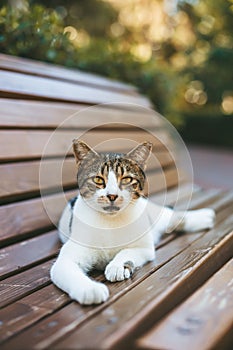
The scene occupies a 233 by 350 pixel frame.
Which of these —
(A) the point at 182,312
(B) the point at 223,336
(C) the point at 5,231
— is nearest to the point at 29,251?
(C) the point at 5,231

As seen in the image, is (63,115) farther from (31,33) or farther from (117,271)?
(117,271)

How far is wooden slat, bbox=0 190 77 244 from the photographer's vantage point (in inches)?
63.9

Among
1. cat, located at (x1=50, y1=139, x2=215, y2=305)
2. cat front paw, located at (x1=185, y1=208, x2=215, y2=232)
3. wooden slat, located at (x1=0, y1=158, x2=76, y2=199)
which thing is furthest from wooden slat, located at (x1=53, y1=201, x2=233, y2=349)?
wooden slat, located at (x1=0, y1=158, x2=76, y2=199)

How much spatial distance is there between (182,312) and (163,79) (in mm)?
3973

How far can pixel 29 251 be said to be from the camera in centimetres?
159

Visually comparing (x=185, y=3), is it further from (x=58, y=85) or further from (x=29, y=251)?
(x=29, y=251)

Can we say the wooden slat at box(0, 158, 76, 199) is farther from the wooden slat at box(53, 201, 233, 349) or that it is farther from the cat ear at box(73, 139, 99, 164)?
the wooden slat at box(53, 201, 233, 349)

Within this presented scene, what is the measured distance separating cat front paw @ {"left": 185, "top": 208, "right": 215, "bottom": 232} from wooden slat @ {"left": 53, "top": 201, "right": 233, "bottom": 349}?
21 cm

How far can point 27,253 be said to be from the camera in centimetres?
157

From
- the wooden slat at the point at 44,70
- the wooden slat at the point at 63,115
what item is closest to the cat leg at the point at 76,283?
the wooden slat at the point at 63,115

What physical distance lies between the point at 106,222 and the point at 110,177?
177 millimetres

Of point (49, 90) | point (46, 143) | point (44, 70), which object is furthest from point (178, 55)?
point (46, 143)

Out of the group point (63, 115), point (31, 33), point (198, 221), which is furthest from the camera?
point (31, 33)

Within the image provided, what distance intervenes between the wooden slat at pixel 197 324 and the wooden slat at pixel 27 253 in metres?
0.66
